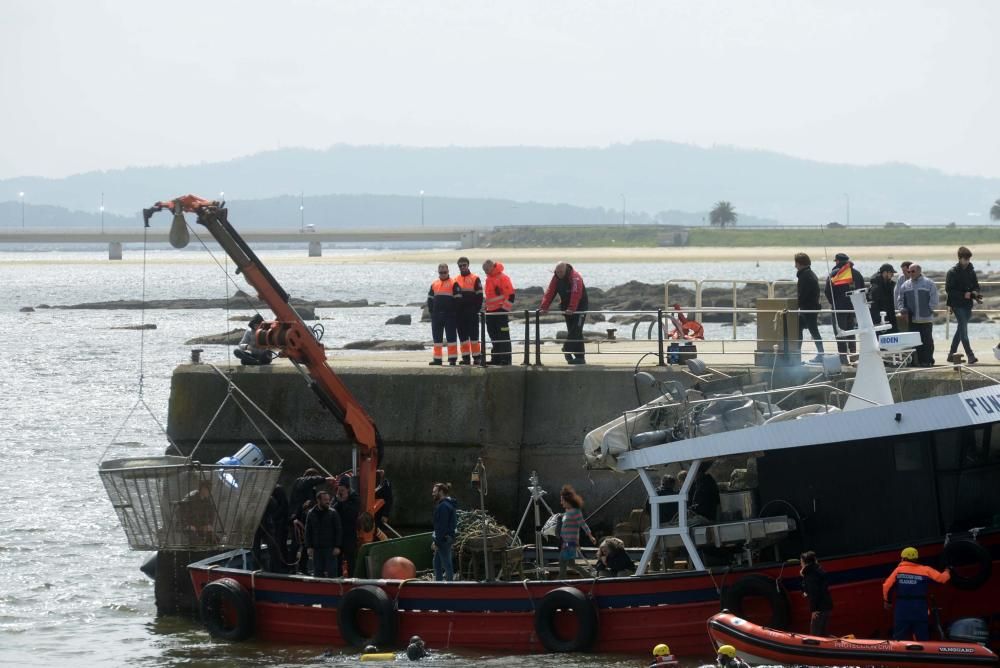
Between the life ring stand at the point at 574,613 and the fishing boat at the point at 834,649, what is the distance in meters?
1.37

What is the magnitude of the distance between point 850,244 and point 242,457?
139m

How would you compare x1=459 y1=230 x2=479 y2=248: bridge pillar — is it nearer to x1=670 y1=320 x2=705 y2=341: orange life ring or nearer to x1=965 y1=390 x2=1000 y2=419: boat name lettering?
x1=670 y1=320 x2=705 y2=341: orange life ring

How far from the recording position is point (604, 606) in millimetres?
14406

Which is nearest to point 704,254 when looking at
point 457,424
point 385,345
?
point 385,345

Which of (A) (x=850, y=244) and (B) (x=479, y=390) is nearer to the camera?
(B) (x=479, y=390)

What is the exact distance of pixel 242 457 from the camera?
53.5ft

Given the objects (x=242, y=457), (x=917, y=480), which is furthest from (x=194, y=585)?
(x=917, y=480)

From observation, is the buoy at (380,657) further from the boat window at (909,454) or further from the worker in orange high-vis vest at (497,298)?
the worker in orange high-vis vest at (497,298)

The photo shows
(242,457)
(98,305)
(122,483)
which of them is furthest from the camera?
(98,305)

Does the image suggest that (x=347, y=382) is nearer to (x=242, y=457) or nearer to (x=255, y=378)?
(x=255, y=378)

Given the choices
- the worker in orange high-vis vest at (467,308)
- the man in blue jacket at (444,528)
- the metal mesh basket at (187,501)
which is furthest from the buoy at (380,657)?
the worker in orange high-vis vest at (467,308)

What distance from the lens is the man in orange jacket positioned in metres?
12.6

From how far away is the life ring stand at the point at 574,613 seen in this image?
14297 mm

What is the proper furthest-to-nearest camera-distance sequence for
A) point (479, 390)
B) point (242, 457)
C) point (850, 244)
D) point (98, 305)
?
point (850, 244) → point (98, 305) → point (479, 390) → point (242, 457)
